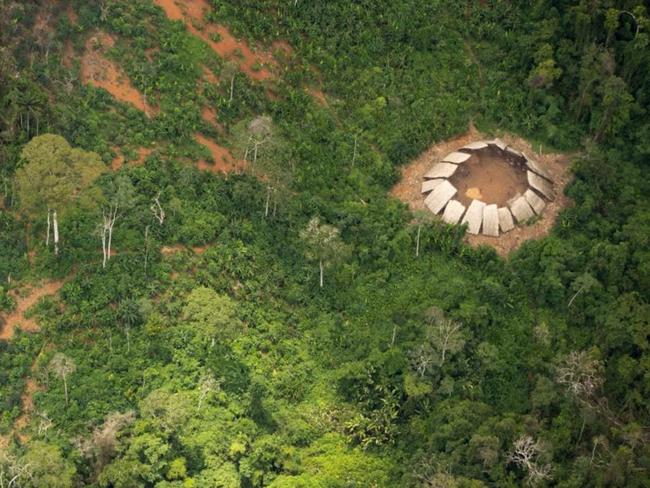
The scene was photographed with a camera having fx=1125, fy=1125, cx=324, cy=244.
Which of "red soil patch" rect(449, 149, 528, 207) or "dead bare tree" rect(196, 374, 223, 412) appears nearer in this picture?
"dead bare tree" rect(196, 374, 223, 412)

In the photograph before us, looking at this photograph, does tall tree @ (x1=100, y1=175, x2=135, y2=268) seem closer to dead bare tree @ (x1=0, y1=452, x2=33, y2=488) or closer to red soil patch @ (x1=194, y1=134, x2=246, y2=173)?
red soil patch @ (x1=194, y1=134, x2=246, y2=173)

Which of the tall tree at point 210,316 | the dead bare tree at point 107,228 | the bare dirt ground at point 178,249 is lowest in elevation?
the tall tree at point 210,316

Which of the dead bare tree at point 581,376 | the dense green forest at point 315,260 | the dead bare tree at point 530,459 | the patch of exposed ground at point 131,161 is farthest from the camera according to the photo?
the patch of exposed ground at point 131,161

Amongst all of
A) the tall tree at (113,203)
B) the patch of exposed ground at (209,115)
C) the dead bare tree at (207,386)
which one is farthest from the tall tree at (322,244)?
the tall tree at (113,203)

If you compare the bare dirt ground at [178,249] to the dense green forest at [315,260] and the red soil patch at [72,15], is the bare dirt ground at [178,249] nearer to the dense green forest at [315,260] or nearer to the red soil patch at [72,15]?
the dense green forest at [315,260]

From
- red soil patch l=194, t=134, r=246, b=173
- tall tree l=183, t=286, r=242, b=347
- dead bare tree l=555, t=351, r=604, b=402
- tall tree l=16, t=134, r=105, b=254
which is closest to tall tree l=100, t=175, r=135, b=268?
tall tree l=16, t=134, r=105, b=254

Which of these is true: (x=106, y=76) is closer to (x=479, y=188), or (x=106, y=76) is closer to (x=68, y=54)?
(x=68, y=54)
